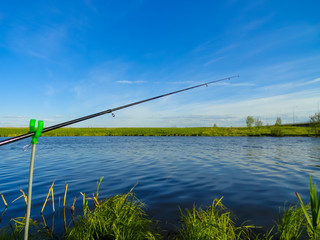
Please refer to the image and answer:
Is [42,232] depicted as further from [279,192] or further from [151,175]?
[279,192]

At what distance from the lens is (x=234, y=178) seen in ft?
34.7

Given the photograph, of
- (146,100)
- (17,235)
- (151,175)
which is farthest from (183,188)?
(17,235)

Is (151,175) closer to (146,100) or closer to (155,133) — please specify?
(146,100)

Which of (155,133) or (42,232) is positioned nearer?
(42,232)

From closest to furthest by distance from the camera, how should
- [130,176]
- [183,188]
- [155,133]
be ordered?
[183,188], [130,176], [155,133]

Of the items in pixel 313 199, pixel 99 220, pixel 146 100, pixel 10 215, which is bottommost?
pixel 10 215

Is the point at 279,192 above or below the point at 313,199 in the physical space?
below

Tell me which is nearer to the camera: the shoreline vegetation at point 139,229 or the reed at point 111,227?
the shoreline vegetation at point 139,229

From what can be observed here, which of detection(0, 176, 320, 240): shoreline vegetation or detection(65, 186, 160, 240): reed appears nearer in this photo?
detection(0, 176, 320, 240): shoreline vegetation

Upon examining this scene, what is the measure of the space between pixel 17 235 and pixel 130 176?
7.07 meters

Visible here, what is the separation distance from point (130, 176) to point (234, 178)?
575 cm

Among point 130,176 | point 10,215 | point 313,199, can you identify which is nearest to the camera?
point 313,199

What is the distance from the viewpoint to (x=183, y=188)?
29.0 feet

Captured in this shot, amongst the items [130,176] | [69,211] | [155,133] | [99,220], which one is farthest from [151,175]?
[155,133]
